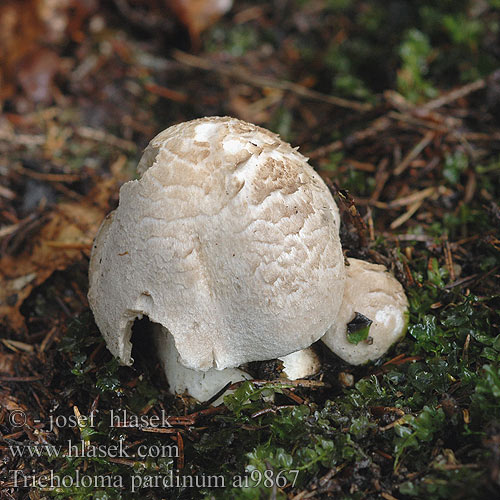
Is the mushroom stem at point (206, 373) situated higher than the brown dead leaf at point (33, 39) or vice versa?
the brown dead leaf at point (33, 39)

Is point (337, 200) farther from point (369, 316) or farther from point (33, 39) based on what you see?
point (33, 39)

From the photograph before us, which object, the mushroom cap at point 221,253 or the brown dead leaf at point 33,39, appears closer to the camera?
the mushroom cap at point 221,253

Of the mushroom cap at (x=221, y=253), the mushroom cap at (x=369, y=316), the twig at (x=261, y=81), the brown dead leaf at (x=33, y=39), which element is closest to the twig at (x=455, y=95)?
the twig at (x=261, y=81)

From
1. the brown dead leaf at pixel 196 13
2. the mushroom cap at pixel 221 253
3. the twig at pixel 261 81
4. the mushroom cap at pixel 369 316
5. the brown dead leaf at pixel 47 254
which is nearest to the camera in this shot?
the mushroom cap at pixel 221 253

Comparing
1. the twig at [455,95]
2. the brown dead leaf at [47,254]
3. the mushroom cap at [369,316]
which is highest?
the twig at [455,95]

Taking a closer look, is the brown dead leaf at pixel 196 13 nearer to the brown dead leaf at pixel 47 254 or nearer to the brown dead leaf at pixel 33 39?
the brown dead leaf at pixel 33 39

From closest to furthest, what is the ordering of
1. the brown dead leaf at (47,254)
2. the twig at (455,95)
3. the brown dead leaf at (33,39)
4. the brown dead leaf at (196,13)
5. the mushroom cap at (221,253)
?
1. the mushroom cap at (221,253)
2. the brown dead leaf at (47,254)
3. the twig at (455,95)
4. the brown dead leaf at (33,39)
5. the brown dead leaf at (196,13)

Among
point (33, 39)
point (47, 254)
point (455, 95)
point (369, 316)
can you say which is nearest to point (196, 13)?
point (33, 39)

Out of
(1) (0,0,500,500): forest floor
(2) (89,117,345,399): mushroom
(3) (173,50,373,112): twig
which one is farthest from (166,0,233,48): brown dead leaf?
(2) (89,117,345,399): mushroom
